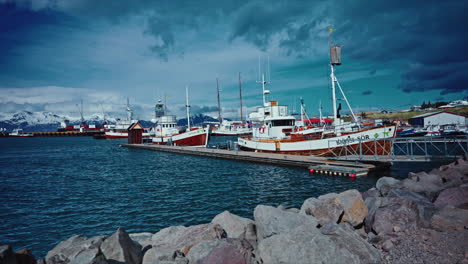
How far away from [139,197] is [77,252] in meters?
12.6

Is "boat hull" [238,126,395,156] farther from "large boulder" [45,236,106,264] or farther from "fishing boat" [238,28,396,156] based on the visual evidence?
"large boulder" [45,236,106,264]

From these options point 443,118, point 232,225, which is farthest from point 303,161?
point 443,118

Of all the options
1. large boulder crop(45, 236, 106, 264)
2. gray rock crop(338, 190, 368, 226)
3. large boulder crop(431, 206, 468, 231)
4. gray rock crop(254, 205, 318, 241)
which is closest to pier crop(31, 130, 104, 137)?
large boulder crop(45, 236, 106, 264)

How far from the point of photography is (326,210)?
8109 mm

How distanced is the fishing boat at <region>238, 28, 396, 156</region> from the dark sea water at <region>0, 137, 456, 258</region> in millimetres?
3691

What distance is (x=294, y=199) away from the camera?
17.4 meters

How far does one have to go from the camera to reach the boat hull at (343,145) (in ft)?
88.4

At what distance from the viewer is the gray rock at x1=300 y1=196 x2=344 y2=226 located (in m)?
7.93

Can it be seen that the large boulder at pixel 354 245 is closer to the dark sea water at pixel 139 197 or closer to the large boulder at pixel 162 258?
the large boulder at pixel 162 258

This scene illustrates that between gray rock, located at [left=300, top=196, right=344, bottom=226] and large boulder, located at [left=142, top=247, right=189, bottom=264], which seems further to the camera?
gray rock, located at [left=300, top=196, right=344, bottom=226]

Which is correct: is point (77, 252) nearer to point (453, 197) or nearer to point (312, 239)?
point (312, 239)

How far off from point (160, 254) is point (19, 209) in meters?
16.3

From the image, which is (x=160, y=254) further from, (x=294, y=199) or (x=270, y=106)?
(x=270, y=106)

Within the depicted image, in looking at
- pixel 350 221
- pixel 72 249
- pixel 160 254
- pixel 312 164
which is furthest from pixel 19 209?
pixel 312 164
